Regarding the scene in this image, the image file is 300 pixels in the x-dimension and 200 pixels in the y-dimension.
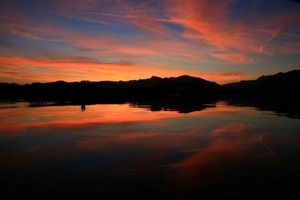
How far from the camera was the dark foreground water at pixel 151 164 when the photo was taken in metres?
7.89

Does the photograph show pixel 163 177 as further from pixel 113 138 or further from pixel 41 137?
pixel 41 137

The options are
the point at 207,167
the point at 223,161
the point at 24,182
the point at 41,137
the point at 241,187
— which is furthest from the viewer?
the point at 41,137

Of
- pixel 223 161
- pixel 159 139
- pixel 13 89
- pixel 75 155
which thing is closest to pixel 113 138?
pixel 159 139

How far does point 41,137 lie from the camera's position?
1623 centimetres

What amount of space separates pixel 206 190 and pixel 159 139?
7.50 metres

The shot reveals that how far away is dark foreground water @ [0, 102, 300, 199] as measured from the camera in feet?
25.9

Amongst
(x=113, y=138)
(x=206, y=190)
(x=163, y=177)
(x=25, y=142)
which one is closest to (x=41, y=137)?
(x=25, y=142)

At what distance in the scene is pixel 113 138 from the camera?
15656 mm

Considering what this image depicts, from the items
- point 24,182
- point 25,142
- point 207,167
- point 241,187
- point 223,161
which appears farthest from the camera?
point 25,142

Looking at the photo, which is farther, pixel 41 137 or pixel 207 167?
pixel 41 137

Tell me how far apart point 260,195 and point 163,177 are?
2905 millimetres

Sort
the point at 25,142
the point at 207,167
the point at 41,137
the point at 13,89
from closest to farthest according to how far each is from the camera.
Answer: the point at 207,167, the point at 25,142, the point at 41,137, the point at 13,89

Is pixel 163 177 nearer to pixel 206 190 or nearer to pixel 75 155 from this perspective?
pixel 206 190

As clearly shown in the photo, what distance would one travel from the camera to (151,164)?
34.6 feet
